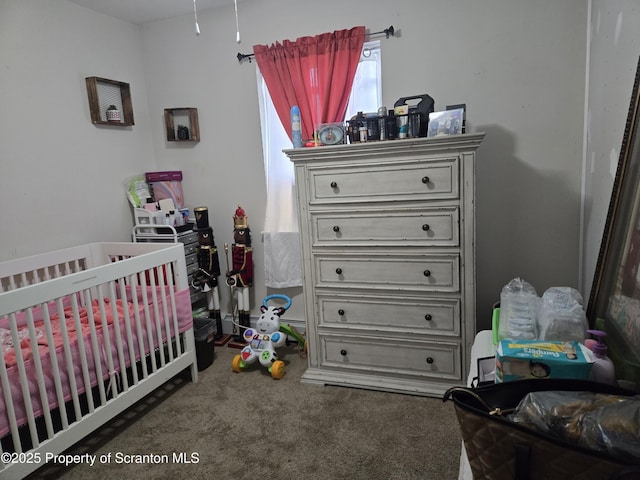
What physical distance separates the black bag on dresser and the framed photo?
143 centimetres

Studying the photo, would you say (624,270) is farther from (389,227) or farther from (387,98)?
(387,98)

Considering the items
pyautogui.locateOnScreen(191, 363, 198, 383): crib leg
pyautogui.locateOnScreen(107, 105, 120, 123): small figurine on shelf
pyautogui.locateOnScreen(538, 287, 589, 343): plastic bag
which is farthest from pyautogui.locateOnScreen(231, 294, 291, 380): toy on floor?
pyautogui.locateOnScreen(107, 105, 120, 123): small figurine on shelf

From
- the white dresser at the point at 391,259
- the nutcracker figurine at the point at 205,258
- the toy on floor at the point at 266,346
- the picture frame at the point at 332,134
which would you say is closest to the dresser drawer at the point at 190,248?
the nutcracker figurine at the point at 205,258

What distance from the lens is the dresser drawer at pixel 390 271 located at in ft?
6.88

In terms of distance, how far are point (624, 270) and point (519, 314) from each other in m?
0.34

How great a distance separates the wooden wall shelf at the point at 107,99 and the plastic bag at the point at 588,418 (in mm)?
2967

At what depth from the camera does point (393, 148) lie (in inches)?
80.4

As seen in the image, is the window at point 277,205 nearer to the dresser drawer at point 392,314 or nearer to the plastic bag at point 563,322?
the dresser drawer at point 392,314

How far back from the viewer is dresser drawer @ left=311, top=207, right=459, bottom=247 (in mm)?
2051

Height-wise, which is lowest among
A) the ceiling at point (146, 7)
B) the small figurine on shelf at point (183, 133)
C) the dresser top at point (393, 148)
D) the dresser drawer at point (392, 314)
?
the dresser drawer at point (392, 314)

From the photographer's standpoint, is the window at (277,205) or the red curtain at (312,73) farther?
the window at (277,205)

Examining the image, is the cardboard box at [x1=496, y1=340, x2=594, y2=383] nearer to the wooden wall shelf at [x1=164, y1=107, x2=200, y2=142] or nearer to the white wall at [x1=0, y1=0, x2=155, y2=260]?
the white wall at [x1=0, y1=0, x2=155, y2=260]

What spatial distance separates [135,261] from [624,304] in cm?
209

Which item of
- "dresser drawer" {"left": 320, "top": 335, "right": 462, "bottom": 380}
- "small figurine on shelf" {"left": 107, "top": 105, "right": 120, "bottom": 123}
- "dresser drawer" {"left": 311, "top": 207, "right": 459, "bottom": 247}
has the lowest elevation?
"dresser drawer" {"left": 320, "top": 335, "right": 462, "bottom": 380}
